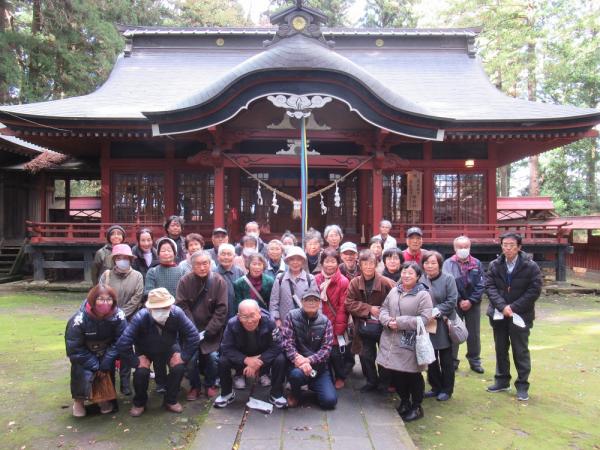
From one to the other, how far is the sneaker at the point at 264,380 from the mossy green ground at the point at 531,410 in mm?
1421

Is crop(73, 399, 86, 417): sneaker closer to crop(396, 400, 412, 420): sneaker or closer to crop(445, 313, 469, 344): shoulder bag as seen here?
crop(396, 400, 412, 420): sneaker

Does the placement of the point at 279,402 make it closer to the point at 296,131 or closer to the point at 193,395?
the point at 193,395

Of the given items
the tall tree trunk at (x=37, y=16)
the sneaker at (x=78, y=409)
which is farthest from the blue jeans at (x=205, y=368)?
the tall tree trunk at (x=37, y=16)

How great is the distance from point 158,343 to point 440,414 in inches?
101

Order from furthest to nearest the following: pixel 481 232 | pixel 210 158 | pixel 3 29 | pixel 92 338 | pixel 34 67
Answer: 1. pixel 34 67
2. pixel 3 29
3. pixel 481 232
4. pixel 210 158
5. pixel 92 338

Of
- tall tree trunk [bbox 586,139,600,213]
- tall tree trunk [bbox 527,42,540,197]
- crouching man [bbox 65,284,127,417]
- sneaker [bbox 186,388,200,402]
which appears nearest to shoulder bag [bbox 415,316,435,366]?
sneaker [bbox 186,388,200,402]

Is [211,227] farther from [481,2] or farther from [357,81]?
[481,2]

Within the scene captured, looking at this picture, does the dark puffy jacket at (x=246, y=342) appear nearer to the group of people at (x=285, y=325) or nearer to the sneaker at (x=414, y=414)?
the group of people at (x=285, y=325)

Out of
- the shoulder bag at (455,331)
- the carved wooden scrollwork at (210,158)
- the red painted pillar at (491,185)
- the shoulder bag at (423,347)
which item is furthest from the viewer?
the red painted pillar at (491,185)

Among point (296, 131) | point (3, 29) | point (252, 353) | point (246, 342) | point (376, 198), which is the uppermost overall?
point (3, 29)

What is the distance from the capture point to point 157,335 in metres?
3.80

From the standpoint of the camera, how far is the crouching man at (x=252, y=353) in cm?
387

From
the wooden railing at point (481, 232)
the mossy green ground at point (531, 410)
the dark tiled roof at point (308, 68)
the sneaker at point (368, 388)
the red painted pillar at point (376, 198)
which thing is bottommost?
the mossy green ground at point (531, 410)

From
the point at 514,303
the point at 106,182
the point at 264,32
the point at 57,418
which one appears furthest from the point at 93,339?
the point at 264,32
